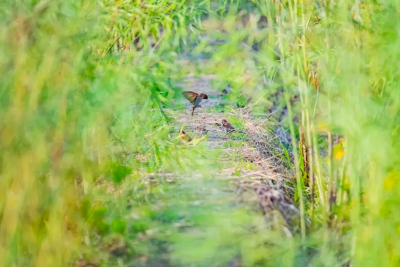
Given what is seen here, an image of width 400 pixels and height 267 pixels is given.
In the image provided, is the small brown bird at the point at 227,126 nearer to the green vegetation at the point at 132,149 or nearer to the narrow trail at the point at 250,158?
the narrow trail at the point at 250,158

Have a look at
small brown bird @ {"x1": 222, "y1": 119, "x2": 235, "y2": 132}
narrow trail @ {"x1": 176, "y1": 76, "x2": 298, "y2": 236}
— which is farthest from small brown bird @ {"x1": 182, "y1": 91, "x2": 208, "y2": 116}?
small brown bird @ {"x1": 222, "y1": 119, "x2": 235, "y2": 132}

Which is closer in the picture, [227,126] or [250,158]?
[250,158]

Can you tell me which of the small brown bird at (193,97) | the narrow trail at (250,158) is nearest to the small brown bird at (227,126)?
the narrow trail at (250,158)

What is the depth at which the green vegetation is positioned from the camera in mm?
1708

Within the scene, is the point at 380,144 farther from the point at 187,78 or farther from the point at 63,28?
the point at 187,78

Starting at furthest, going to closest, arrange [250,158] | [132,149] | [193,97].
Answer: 1. [193,97]
2. [250,158]
3. [132,149]

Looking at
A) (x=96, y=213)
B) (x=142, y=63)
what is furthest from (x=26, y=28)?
(x=142, y=63)

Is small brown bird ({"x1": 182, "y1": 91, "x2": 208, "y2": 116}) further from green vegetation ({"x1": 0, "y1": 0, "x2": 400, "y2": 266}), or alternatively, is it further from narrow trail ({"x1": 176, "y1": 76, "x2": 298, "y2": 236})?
green vegetation ({"x1": 0, "y1": 0, "x2": 400, "y2": 266})

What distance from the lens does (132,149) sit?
2658 millimetres

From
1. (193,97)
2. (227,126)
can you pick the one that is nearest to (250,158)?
(227,126)

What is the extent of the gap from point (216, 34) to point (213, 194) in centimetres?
72

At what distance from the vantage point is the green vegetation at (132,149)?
1.71m

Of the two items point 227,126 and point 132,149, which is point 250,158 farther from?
point 132,149

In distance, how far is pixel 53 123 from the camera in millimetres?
1761
